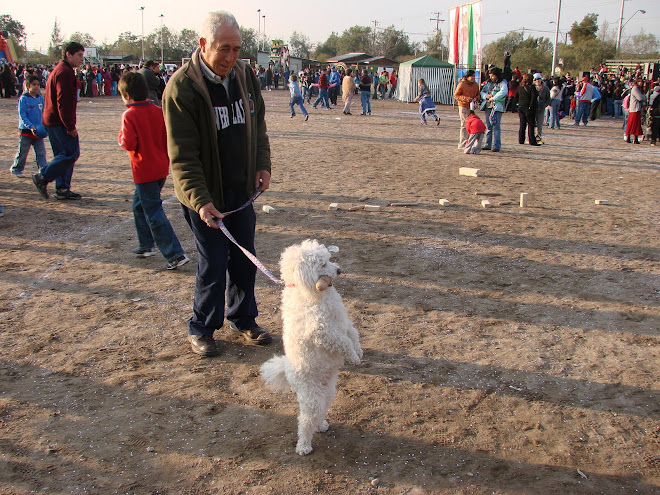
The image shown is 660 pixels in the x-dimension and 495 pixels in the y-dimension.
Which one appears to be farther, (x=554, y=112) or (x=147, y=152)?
(x=554, y=112)

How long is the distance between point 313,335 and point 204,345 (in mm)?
1423

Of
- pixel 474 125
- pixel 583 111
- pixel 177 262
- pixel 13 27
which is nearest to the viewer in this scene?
pixel 177 262

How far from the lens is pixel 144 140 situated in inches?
216

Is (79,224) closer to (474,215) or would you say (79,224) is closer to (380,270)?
(380,270)

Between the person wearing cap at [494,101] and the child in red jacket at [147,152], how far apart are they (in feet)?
31.4

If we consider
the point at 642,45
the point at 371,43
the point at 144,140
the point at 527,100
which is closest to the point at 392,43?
the point at 371,43

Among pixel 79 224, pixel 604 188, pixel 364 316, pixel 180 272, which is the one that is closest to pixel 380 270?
pixel 364 316

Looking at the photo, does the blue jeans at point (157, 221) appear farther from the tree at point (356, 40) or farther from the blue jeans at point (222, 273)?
the tree at point (356, 40)

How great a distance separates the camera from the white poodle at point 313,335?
2809 mm

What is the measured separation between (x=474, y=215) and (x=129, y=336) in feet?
16.9

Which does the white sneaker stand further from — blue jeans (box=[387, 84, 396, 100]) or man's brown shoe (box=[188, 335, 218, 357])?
blue jeans (box=[387, 84, 396, 100])

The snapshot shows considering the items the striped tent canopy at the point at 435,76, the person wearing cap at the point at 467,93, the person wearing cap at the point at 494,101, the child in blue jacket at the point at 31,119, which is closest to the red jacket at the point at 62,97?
the child in blue jacket at the point at 31,119

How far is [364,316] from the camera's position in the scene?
462 cm

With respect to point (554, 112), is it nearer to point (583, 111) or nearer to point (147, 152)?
point (583, 111)
